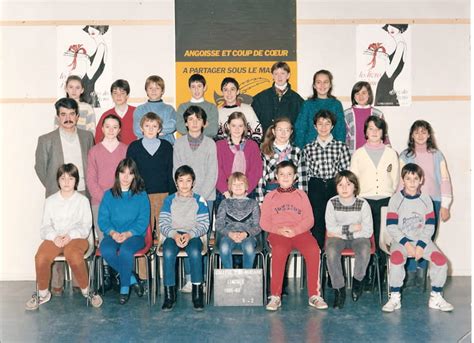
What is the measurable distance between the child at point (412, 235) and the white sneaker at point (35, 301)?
8.15 feet

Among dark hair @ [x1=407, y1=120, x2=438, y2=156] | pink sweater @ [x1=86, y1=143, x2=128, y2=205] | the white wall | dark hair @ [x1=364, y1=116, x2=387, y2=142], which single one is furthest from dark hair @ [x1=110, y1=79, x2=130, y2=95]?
dark hair @ [x1=407, y1=120, x2=438, y2=156]

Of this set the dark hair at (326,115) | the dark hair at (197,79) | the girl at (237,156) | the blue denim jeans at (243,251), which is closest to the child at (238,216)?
the blue denim jeans at (243,251)

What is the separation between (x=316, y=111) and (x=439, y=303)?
175 centimetres

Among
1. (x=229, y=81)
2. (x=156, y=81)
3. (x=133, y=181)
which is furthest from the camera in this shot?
(x=156, y=81)

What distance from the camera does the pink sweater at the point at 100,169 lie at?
4.76m

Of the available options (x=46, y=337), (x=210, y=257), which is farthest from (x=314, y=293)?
(x=46, y=337)

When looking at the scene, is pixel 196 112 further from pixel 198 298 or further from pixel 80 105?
pixel 198 298

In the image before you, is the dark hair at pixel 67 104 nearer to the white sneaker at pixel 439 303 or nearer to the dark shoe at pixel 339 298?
the dark shoe at pixel 339 298

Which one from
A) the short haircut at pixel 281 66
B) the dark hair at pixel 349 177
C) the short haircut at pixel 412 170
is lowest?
the dark hair at pixel 349 177

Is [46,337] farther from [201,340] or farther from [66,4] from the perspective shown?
[66,4]

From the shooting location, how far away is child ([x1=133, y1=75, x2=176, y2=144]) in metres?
5.00

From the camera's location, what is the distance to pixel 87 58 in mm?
5453

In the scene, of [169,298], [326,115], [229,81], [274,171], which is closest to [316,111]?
[326,115]

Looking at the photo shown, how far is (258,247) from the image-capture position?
14.8ft
